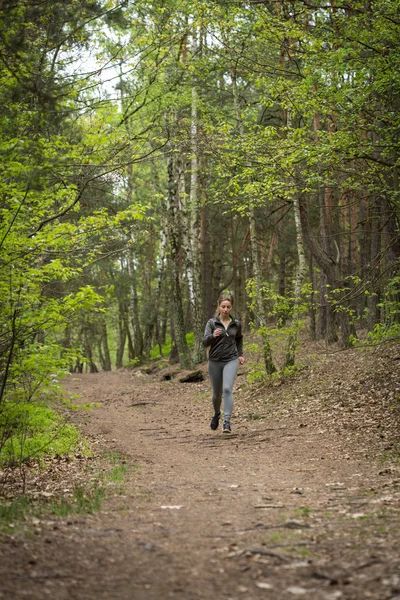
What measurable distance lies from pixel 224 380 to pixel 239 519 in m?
4.91

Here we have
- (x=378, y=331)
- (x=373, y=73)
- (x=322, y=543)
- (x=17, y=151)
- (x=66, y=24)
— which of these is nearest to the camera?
(x=322, y=543)

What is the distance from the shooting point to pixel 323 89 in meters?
8.85

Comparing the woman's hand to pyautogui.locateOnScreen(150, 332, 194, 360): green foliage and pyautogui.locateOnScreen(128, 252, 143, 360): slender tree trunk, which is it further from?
pyautogui.locateOnScreen(128, 252, 143, 360): slender tree trunk

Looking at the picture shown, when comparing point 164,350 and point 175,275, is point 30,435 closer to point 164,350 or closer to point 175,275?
point 175,275

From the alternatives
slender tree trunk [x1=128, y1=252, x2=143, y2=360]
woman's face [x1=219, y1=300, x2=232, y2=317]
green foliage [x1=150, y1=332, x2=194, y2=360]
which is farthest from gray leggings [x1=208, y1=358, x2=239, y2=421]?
slender tree trunk [x1=128, y1=252, x2=143, y2=360]

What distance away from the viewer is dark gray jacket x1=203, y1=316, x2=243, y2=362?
31.4 feet

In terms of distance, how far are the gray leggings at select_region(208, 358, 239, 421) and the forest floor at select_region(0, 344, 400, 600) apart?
57 cm

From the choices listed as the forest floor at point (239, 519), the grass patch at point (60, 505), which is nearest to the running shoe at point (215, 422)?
the forest floor at point (239, 519)

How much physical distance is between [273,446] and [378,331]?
312 cm

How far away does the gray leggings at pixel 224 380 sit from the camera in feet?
30.7

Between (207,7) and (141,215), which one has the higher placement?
(207,7)

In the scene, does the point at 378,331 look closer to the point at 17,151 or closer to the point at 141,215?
the point at 141,215

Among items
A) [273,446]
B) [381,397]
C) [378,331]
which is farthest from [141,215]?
[381,397]

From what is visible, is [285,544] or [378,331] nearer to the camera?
[285,544]
